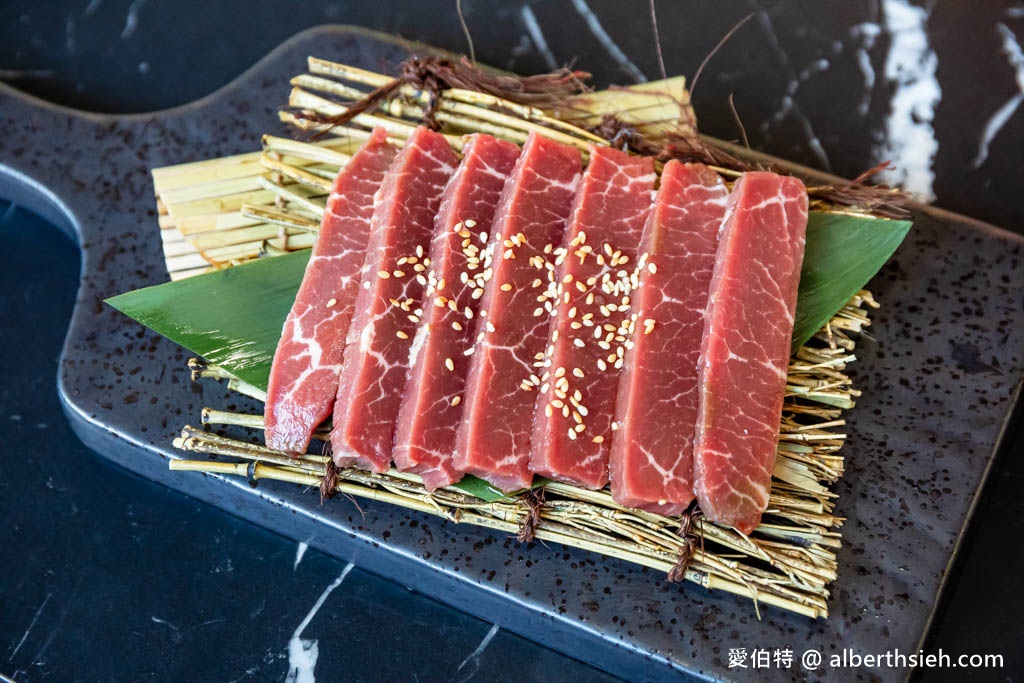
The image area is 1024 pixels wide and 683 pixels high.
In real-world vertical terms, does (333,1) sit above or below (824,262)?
above

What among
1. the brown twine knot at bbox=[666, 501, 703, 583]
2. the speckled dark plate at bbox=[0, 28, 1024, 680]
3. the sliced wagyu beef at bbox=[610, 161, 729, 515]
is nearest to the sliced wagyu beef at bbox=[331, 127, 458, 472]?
the speckled dark plate at bbox=[0, 28, 1024, 680]

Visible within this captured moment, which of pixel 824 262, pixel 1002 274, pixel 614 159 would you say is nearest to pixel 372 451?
pixel 614 159

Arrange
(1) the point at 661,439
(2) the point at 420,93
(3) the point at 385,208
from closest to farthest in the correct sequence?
1. (1) the point at 661,439
2. (3) the point at 385,208
3. (2) the point at 420,93

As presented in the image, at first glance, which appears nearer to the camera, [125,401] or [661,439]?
[661,439]

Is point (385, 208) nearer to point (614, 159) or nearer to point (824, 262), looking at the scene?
point (614, 159)

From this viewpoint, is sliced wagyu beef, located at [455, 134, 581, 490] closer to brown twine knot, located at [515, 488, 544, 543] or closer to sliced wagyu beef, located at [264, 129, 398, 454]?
brown twine knot, located at [515, 488, 544, 543]

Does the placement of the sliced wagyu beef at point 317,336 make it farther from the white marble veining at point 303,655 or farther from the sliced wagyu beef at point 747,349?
the sliced wagyu beef at point 747,349

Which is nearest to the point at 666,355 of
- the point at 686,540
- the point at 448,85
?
the point at 686,540

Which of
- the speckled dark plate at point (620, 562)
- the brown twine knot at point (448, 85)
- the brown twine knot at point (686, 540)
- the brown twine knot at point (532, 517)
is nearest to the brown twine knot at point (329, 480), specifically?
the speckled dark plate at point (620, 562)
